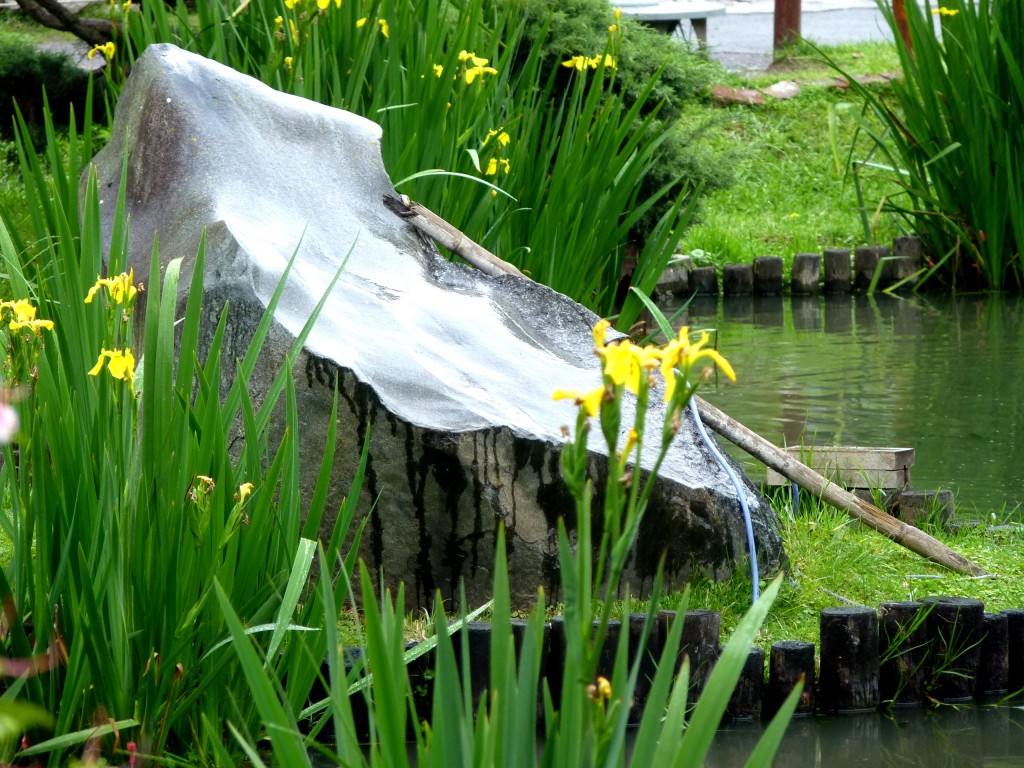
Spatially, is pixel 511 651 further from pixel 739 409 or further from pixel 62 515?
pixel 739 409

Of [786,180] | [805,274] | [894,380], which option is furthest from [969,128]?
[786,180]

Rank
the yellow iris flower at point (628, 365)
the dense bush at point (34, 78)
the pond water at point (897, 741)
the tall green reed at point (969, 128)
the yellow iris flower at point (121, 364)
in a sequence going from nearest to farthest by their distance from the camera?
the yellow iris flower at point (628, 365) < the yellow iris flower at point (121, 364) < the pond water at point (897, 741) < the dense bush at point (34, 78) < the tall green reed at point (969, 128)

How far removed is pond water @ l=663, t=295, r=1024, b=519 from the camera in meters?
4.62

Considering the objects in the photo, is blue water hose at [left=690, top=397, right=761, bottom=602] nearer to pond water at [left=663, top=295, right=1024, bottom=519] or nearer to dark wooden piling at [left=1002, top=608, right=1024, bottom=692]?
dark wooden piling at [left=1002, top=608, right=1024, bottom=692]

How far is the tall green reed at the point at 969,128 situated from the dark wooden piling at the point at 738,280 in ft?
3.43

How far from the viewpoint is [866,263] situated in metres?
8.59

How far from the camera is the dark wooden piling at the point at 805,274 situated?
28.2 ft

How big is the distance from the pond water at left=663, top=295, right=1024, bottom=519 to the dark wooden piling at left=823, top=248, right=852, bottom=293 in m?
0.19

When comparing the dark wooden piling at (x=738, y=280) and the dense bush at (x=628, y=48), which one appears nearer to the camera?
the dense bush at (x=628, y=48)

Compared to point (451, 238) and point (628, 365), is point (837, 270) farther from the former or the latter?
point (628, 365)

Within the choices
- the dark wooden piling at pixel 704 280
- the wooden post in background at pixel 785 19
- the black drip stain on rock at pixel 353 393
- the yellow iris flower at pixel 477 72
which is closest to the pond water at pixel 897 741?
the black drip stain on rock at pixel 353 393

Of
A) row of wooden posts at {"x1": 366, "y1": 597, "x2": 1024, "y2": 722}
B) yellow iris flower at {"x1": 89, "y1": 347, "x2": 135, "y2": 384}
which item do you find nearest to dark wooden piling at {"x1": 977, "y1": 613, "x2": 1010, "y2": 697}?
row of wooden posts at {"x1": 366, "y1": 597, "x2": 1024, "y2": 722}

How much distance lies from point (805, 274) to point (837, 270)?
21 cm

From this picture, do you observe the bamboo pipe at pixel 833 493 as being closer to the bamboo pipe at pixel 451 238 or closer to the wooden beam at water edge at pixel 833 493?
the wooden beam at water edge at pixel 833 493
